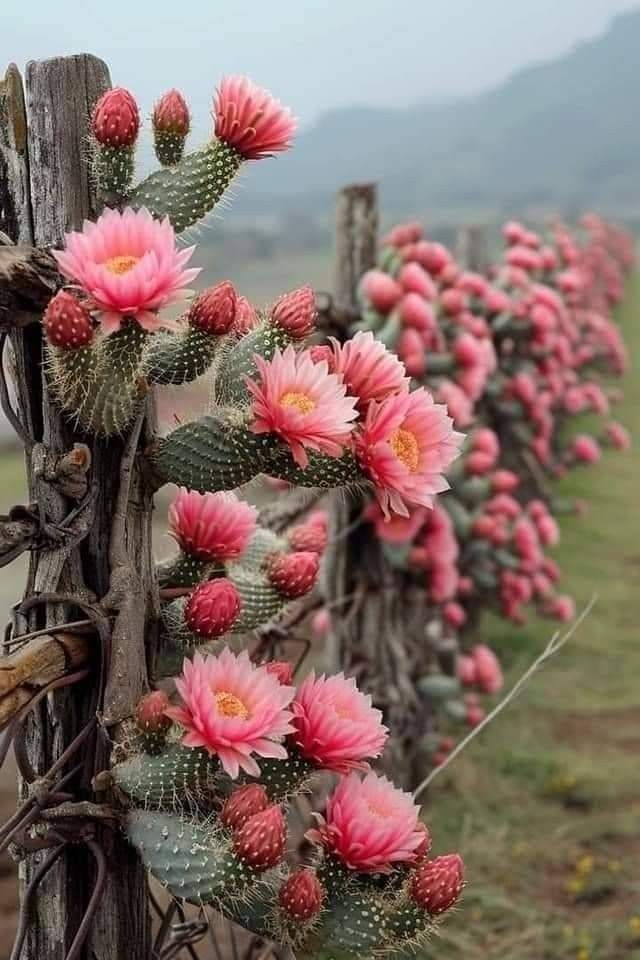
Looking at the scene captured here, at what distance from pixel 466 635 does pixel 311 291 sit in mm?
3168

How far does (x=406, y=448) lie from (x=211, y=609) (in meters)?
0.28

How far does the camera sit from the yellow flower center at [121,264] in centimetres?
106

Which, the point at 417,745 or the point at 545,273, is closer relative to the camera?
the point at 417,745

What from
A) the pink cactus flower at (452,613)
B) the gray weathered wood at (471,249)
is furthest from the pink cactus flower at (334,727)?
the gray weathered wood at (471,249)

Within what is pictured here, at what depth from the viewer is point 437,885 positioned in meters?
1.19

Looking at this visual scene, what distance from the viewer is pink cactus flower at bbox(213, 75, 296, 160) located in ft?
3.97

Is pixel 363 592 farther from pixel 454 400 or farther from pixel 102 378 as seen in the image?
pixel 102 378

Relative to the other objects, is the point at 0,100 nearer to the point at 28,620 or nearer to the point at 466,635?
the point at 28,620

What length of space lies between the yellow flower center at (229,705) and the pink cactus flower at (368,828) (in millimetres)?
151

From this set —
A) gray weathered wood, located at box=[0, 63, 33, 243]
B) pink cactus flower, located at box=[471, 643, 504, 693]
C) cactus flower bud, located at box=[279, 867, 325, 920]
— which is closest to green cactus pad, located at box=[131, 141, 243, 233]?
gray weathered wood, located at box=[0, 63, 33, 243]

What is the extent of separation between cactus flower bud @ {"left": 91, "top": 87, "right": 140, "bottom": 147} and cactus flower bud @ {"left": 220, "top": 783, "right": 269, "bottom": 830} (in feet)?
2.18

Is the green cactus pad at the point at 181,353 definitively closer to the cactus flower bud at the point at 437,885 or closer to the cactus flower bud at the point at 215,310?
the cactus flower bud at the point at 215,310

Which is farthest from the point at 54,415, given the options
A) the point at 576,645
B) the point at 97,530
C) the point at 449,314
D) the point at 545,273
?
the point at 545,273

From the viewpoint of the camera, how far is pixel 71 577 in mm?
1224
